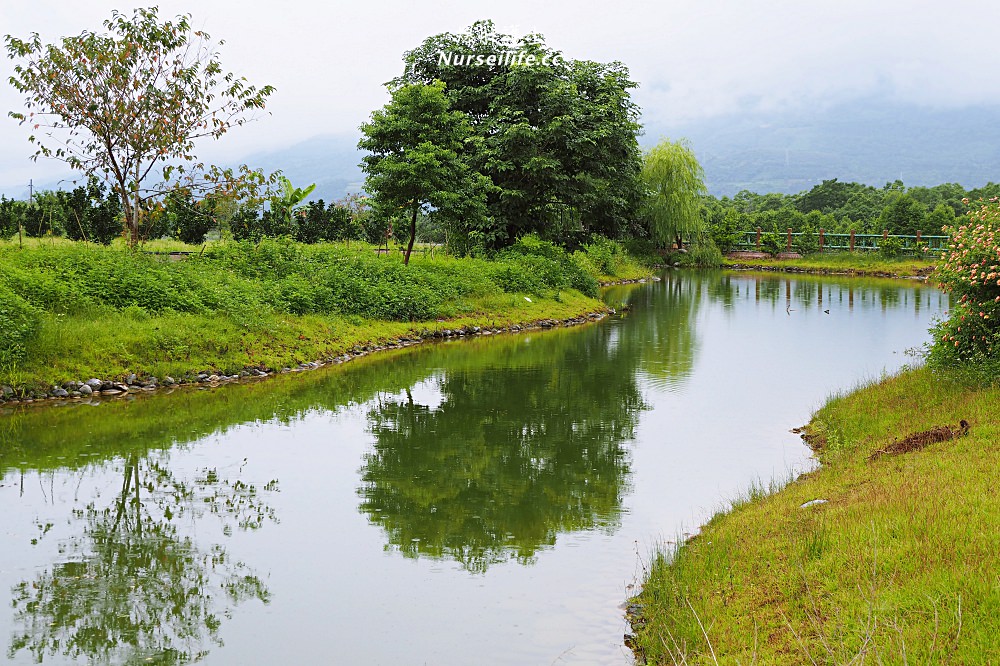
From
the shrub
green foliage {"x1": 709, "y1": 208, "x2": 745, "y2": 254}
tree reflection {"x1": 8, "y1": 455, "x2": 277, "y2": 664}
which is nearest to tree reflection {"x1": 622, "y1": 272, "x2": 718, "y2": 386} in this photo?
tree reflection {"x1": 8, "y1": 455, "x2": 277, "y2": 664}

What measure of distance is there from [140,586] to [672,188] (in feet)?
156

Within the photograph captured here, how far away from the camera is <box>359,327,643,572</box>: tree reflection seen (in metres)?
8.74

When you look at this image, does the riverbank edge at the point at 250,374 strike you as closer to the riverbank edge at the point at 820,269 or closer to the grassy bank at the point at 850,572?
the grassy bank at the point at 850,572

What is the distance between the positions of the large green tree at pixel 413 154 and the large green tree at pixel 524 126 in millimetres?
3340

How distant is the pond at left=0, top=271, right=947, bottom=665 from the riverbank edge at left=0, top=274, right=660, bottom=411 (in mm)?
427

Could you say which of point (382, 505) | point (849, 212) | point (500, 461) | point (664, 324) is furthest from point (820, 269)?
point (382, 505)

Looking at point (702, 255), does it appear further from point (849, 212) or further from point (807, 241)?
point (849, 212)

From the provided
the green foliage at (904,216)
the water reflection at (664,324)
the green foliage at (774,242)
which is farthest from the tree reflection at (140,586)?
the green foliage at (904,216)

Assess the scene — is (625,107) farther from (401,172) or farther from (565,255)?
(401,172)

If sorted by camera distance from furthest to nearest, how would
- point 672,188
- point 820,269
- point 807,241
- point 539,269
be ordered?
point 807,241 < point 820,269 < point 672,188 < point 539,269

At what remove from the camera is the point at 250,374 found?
54.8ft

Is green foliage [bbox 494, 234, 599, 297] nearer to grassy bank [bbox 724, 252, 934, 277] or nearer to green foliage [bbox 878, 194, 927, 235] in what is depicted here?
grassy bank [bbox 724, 252, 934, 277]

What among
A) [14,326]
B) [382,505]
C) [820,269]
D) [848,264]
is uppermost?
[14,326]

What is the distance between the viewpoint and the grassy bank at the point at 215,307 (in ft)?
46.8
